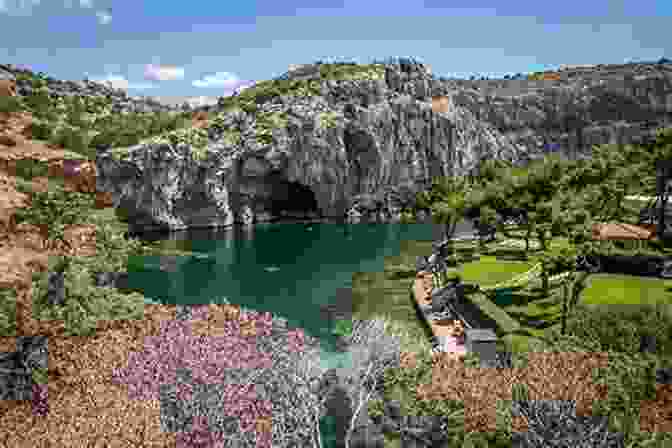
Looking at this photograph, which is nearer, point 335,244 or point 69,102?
point 335,244

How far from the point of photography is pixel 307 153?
98188 mm

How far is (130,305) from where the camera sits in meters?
21.7

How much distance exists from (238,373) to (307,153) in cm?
8394

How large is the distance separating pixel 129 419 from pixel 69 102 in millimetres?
125737

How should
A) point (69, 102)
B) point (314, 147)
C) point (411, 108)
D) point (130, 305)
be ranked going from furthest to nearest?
1. point (69, 102)
2. point (411, 108)
3. point (314, 147)
4. point (130, 305)

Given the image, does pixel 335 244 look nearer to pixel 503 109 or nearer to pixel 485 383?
pixel 485 383

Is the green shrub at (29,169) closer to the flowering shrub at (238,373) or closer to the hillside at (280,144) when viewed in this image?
the flowering shrub at (238,373)

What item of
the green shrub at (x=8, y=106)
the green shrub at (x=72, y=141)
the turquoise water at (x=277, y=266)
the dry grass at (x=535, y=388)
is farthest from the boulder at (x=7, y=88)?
the dry grass at (x=535, y=388)

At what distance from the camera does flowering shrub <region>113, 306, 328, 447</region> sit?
14.5 metres

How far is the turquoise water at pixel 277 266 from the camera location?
151 ft

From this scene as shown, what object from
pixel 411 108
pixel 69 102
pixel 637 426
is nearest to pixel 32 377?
pixel 637 426

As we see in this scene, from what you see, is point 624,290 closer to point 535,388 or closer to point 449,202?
point 449,202

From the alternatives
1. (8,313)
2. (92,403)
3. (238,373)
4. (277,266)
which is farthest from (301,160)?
(92,403)

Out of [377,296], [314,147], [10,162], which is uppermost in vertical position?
[314,147]
